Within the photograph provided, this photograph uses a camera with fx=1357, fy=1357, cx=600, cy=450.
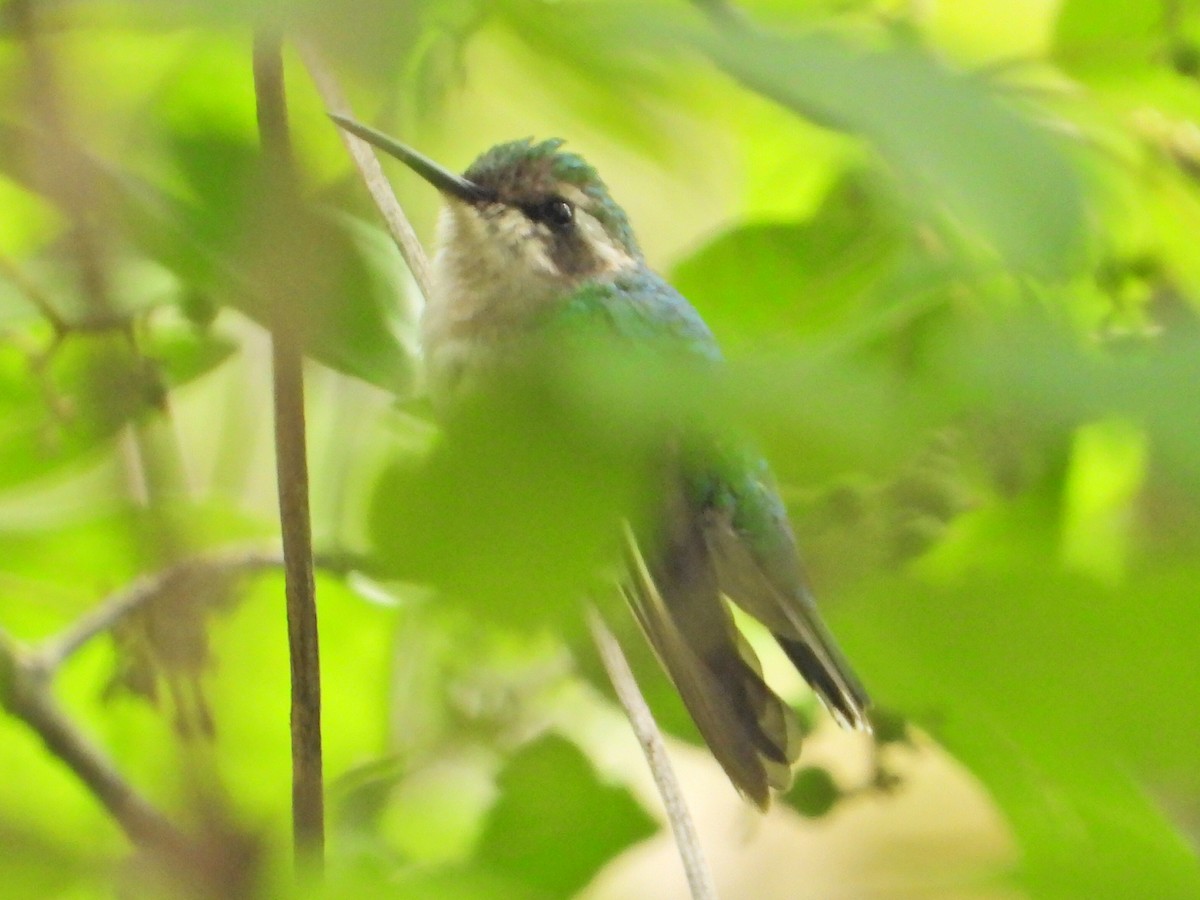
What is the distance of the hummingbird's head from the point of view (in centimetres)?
203

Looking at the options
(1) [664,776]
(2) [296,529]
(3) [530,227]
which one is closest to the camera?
(2) [296,529]

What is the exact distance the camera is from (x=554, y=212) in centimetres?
227

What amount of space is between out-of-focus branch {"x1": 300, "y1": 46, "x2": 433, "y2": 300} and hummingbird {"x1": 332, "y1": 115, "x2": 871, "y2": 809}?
0.08 feet

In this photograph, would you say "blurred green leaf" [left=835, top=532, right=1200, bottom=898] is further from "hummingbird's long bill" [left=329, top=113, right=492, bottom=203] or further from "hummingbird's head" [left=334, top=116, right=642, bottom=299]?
"hummingbird's head" [left=334, top=116, right=642, bottom=299]

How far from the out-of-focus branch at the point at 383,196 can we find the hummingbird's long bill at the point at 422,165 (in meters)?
0.01

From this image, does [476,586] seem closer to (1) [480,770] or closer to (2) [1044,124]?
(2) [1044,124]

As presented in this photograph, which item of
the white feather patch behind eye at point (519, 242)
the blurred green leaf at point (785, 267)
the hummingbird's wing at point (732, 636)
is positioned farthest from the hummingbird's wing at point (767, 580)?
the white feather patch behind eye at point (519, 242)

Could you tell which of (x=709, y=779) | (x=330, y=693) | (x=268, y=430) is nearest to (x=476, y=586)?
(x=268, y=430)

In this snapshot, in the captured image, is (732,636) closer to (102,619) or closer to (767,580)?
(767,580)

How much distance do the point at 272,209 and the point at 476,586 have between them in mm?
146

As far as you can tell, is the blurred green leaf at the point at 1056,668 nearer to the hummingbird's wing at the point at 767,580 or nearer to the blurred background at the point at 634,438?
the blurred background at the point at 634,438

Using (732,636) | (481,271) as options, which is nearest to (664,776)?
(732,636)

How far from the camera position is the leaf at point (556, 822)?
2.14 ft

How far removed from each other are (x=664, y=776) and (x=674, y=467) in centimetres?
71
